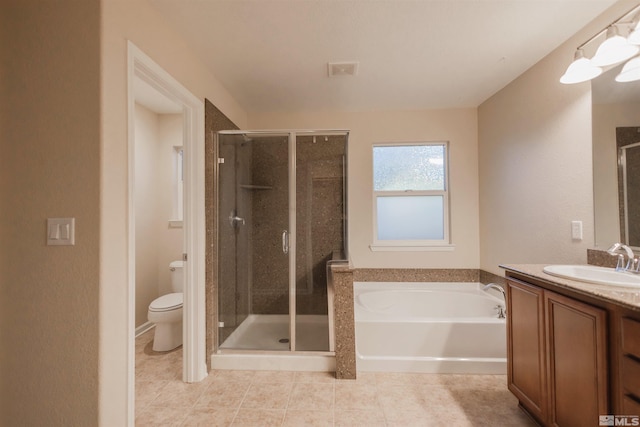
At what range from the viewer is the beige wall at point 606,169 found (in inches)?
62.1

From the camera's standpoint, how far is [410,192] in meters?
3.06

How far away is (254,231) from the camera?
8.61 feet

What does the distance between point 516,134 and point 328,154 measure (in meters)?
1.64

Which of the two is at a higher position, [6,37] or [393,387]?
[6,37]

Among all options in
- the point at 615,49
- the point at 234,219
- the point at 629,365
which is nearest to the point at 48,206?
the point at 234,219

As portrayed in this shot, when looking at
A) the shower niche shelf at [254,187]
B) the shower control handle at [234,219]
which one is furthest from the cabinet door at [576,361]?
the shower control handle at [234,219]

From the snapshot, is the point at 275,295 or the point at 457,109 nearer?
the point at 275,295

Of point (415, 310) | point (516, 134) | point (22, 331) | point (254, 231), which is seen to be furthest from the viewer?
point (415, 310)

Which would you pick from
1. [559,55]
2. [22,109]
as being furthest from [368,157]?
[22,109]

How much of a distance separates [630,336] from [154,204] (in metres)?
3.66

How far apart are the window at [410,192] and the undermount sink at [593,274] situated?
1.48 m

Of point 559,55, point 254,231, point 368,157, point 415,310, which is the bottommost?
point 415,310

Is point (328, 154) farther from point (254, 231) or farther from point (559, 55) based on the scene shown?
point (559, 55)

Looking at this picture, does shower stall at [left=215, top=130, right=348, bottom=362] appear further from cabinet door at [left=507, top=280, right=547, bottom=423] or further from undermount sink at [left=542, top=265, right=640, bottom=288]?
undermount sink at [left=542, top=265, right=640, bottom=288]
